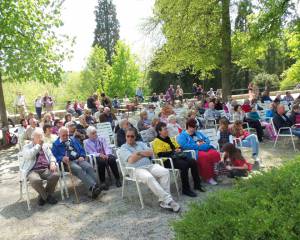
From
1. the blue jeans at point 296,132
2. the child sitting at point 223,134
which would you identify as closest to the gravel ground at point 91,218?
the child sitting at point 223,134

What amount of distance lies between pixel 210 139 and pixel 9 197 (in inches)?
164

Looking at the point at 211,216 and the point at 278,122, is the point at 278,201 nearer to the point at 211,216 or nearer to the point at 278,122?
the point at 211,216

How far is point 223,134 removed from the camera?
8.19 m

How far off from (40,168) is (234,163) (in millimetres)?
3471

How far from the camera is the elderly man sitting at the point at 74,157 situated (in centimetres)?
670

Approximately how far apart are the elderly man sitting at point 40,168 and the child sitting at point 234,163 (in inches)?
120

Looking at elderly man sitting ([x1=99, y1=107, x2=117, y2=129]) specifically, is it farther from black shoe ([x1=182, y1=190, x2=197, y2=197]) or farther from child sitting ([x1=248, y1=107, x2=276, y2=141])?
black shoe ([x1=182, y1=190, x2=197, y2=197])

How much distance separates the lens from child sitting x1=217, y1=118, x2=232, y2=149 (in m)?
8.10

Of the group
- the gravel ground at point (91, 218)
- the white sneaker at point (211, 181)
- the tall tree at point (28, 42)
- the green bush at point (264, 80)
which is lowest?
the gravel ground at point (91, 218)

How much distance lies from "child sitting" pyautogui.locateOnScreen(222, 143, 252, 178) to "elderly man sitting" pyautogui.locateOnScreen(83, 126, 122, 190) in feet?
6.74

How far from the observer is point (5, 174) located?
29.5 feet

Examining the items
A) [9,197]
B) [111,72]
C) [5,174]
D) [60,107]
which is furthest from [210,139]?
[111,72]

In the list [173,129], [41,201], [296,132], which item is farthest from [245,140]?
[41,201]

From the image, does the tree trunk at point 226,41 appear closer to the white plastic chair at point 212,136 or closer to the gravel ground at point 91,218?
the white plastic chair at point 212,136
